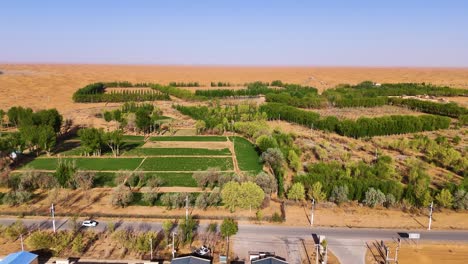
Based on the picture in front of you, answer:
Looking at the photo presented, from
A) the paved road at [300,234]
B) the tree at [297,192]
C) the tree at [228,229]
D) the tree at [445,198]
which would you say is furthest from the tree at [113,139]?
the tree at [445,198]

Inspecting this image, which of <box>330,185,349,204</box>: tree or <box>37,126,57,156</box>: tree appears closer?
<box>330,185,349,204</box>: tree

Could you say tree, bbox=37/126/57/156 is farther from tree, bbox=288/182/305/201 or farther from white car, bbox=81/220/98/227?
tree, bbox=288/182/305/201

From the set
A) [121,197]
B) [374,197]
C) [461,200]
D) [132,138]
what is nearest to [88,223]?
[121,197]

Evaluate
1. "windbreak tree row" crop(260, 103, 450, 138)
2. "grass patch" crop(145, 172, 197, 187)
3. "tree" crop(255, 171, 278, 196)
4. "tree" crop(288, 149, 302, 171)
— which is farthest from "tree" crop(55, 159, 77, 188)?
"windbreak tree row" crop(260, 103, 450, 138)

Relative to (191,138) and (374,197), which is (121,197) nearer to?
→ (374,197)

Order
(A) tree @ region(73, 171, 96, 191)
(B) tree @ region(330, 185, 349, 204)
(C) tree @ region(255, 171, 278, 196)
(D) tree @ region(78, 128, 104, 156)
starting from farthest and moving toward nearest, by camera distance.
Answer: (D) tree @ region(78, 128, 104, 156) < (A) tree @ region(73, 171, 96, 191) < (C) tree @ region(255, 171, 278, 196) < (B) tree @ region(330, 185, 349, 204)
